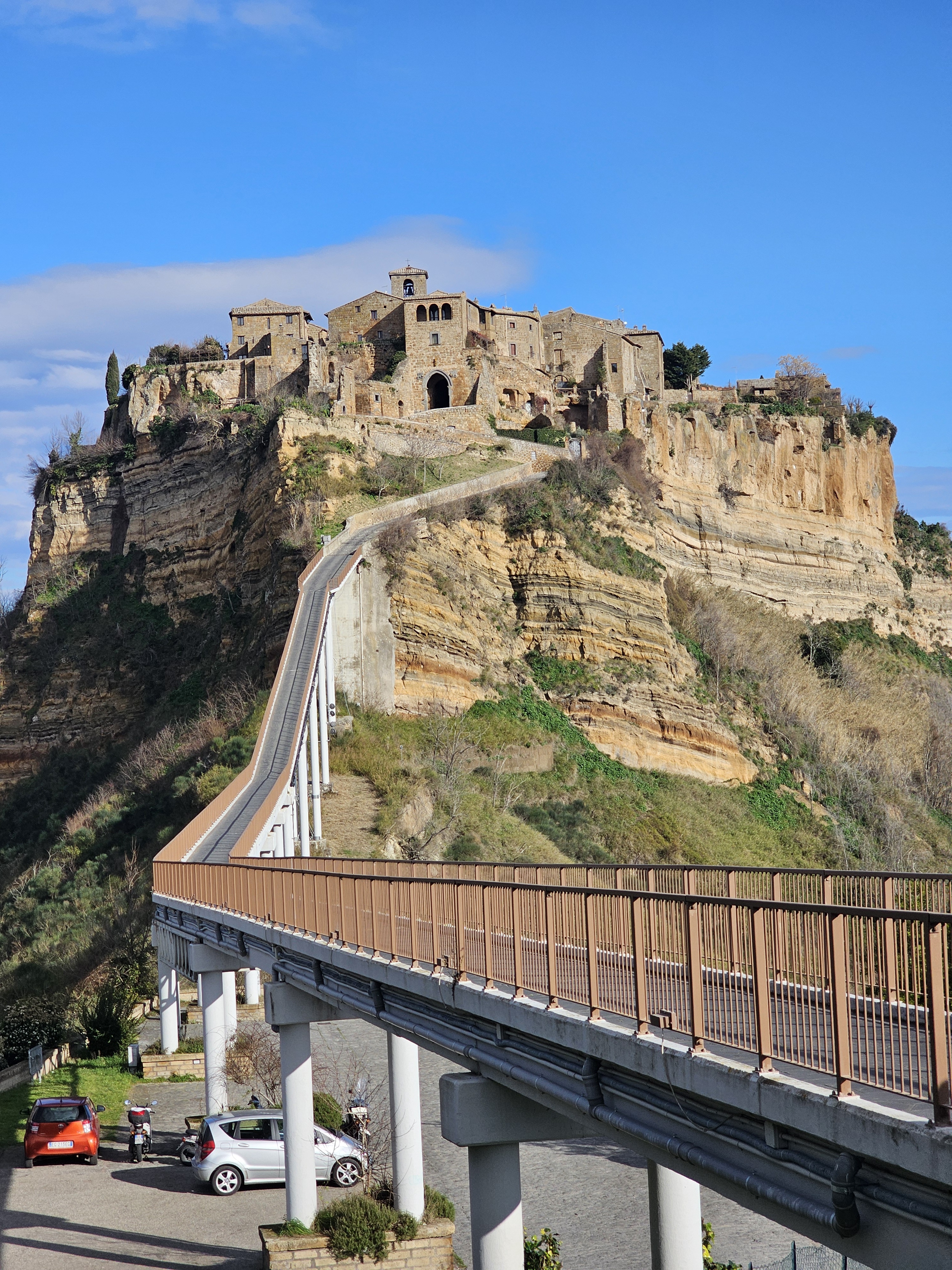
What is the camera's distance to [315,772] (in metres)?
41.9

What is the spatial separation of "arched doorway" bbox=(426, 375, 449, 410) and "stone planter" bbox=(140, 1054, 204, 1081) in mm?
52697

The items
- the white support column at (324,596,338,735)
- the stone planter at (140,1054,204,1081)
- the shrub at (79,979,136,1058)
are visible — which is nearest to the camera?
the stone planter at (140,1054,204,1081)

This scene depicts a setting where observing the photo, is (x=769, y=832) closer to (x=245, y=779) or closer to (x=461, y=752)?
(x=461, y=752)

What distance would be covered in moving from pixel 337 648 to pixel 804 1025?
4282 cm

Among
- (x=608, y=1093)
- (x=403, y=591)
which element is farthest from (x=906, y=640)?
(x=608, y=1093)

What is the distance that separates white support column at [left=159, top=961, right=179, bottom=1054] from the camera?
108 feet

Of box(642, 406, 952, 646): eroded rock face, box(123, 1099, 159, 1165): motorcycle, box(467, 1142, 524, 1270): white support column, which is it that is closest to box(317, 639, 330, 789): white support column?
box(123, 1099, 159, 1165): motorcycle

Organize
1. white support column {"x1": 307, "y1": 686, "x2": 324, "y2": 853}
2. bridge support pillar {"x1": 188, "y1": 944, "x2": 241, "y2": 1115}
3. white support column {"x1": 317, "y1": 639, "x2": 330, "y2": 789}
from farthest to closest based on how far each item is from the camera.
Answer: white support column {"x1": 317, "y1": 639, "x2": 330, "y2": 789} → white support column {"x1": 307, "y1": 686, "x2": 324, "y2": 853} → bridge support pillar {"x1": 188, "y1": 944, "x2": 241, "y2": 1115}

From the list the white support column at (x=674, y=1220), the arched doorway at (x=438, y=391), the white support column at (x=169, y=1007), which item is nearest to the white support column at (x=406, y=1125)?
the white support column at (x=674, y=1220)

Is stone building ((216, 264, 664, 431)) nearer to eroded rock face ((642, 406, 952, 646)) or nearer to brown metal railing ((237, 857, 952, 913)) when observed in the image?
eroded rock face ((642, 406, 952, 646))

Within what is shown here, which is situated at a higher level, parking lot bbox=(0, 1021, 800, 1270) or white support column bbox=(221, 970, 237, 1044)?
white support column bbox=(221, 970, 237, 1044)

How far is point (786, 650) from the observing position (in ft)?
248

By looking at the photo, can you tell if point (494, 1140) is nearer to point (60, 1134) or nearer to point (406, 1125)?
point (406, 1125)

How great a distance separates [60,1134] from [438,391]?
198 ft
